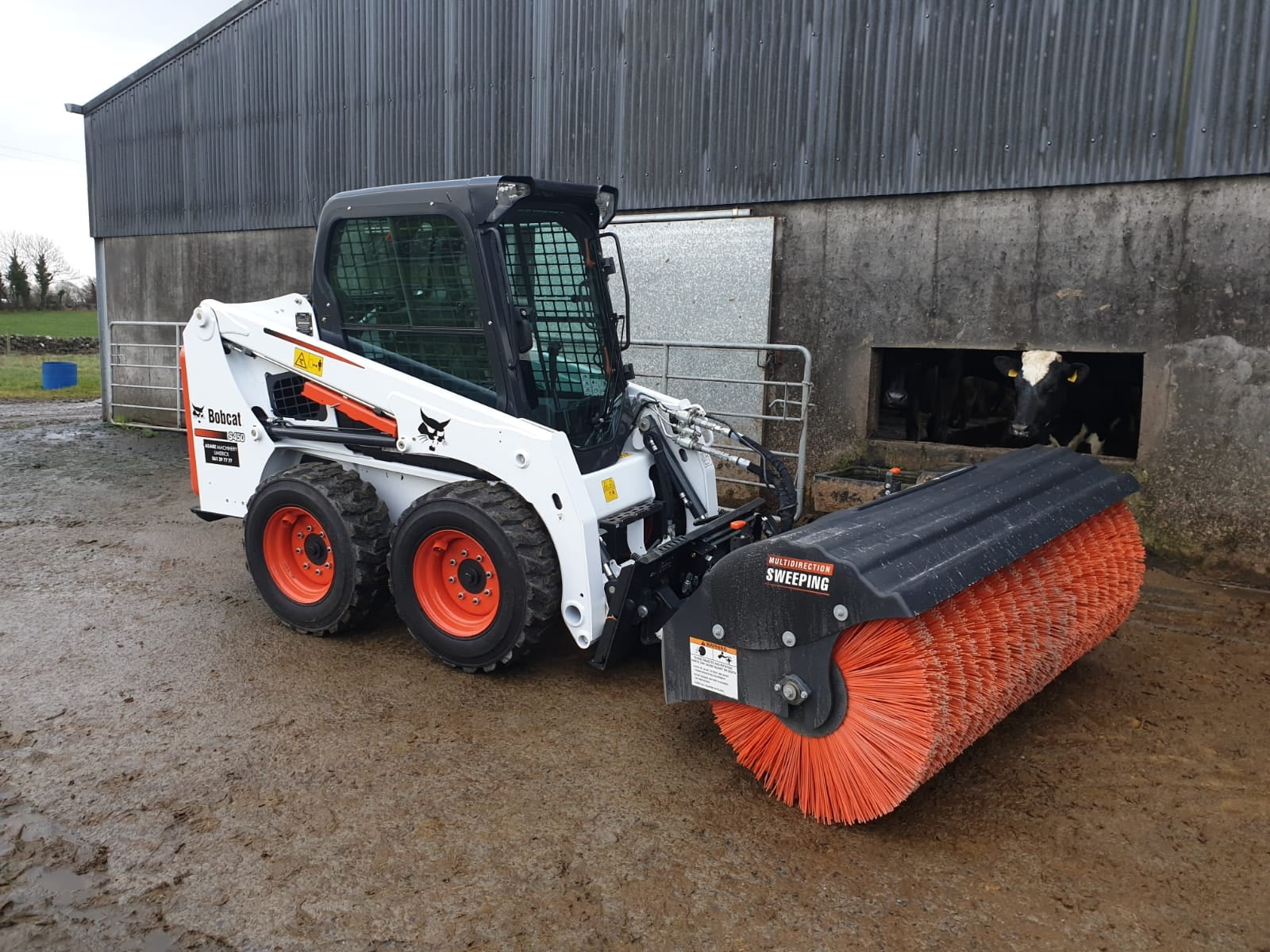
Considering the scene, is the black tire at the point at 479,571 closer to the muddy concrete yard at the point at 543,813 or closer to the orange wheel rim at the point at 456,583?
the orange wheel rim at the point at 456,583

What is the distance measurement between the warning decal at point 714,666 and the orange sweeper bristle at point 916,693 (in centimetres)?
10

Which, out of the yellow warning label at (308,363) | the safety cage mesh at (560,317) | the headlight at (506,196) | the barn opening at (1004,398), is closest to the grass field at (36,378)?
the yellow warning label at (308,363)

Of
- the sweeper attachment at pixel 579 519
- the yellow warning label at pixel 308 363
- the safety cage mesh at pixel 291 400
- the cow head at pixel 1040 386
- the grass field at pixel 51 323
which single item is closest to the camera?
the sweeper attachment at pixel 579 519

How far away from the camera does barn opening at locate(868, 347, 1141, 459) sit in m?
7.64

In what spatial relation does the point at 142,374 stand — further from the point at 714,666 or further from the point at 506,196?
the point at 714,666

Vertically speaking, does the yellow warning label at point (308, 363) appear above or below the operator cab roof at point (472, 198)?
below

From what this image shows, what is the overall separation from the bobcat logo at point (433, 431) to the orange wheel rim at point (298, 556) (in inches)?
35.0

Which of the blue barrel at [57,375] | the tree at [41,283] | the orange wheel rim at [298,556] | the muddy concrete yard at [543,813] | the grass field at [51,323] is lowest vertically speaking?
the muddy concrete yard at [543,813]

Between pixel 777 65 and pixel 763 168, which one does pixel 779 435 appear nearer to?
pixel 763 168

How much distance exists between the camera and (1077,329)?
7344mm

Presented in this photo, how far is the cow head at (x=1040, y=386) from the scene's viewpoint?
7539mm

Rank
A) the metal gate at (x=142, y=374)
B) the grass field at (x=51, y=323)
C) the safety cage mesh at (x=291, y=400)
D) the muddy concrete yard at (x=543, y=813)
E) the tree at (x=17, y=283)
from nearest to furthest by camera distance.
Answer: the muddy concrete yard at (x=543, y=813), the safety cage mesh at (x=291, y=400), the metal gate at (x=142, y=374), the grass field at (x=51, y=323), the tree at (x=17, y=283)

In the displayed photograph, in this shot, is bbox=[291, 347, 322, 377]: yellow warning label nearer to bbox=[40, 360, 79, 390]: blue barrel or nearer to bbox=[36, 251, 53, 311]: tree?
bbox=[40, 360, 79, 390]: blue barrel

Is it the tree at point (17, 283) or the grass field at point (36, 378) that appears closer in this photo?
the grass field at point (36, 378)
